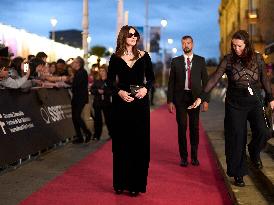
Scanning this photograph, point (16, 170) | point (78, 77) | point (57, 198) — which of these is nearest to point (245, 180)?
point (57, 198)

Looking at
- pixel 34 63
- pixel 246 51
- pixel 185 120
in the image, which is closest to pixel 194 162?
pixel 185 120

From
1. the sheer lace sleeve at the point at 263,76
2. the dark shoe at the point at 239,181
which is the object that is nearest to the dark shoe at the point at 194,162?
the dark shoe at the point at 239,181

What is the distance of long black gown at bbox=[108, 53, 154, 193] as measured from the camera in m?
7.56

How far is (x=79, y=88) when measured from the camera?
13.7m

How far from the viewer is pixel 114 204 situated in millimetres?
7004

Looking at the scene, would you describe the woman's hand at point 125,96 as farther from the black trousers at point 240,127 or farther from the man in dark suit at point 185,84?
the man in dark suit at point 185,84

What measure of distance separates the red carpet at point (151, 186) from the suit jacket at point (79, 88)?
8.21 ft

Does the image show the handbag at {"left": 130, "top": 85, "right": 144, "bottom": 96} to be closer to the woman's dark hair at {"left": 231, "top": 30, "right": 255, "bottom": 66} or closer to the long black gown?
the long black gown

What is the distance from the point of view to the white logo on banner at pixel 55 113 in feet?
39.1

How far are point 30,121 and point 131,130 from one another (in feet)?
11.9

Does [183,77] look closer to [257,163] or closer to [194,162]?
[194,162]

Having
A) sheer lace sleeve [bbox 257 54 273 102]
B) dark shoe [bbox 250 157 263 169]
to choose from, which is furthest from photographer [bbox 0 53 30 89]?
sheer lace sleeve [bbox 257 54 273 102]

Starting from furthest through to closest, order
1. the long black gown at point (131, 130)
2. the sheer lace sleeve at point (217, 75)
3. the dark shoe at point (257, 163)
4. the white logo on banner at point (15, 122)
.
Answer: the white logo on banner at point (15, 122), the dark shoe at point (257, 163), the long black gown at point (131, 130), the sheer lace sleeve at point (217, 75)

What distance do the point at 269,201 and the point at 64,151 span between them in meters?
6.33
